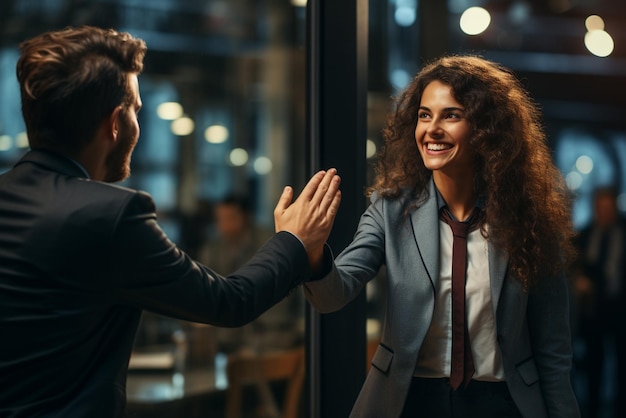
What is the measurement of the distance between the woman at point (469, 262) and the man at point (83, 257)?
495mm

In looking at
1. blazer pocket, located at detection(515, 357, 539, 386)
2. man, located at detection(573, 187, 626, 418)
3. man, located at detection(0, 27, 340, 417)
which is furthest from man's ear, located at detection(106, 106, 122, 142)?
man, located at detection(573, 187, 626, 418)

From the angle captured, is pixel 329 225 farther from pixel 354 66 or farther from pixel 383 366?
pixel 354 66

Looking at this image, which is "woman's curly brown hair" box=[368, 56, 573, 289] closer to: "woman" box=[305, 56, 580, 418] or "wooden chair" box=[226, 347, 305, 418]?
"woman" box=[305, 56, 580, 418]

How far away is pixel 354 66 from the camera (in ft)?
9.92

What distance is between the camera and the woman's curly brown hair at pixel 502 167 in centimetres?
225

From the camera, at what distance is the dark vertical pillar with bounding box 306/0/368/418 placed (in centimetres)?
300

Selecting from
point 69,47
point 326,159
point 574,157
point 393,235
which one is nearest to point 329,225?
point 393,235

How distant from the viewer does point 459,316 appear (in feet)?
7.10

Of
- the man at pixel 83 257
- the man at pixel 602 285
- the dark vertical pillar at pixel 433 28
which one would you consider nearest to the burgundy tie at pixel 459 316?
the man at pixel 83 257

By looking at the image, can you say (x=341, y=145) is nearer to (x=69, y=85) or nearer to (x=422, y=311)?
(x=422, y=311)

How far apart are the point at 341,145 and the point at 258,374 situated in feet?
4.03

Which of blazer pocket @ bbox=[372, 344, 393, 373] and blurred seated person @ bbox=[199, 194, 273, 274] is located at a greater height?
blurred seated person @ bbox=[199, 194, 273, 274]

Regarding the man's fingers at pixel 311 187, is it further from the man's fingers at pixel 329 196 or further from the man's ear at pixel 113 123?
the man's ear at pixel 113 123

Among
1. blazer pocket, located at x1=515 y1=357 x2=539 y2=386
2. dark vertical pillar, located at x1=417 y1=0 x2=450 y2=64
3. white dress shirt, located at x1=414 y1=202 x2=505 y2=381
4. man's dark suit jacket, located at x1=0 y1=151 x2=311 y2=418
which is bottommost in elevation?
blazer pocket, located at x1=515 y1=357 x2=539 y2=386
